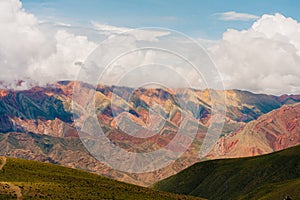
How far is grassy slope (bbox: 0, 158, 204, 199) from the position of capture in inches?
5251

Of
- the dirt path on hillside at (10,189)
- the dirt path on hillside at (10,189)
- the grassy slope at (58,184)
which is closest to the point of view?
the dirt path on hillside at (10,189)

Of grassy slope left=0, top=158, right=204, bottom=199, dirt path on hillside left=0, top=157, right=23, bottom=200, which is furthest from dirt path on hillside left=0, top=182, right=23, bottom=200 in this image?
grassy slope left=0, top=158, right=204, bottom=199

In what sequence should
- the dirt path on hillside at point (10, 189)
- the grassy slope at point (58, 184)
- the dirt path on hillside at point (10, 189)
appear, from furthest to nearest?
the grassy slope at point (58, 184), the dirt path on hillside at point (10, 189), the dirt path on hillside at point (10, 189)

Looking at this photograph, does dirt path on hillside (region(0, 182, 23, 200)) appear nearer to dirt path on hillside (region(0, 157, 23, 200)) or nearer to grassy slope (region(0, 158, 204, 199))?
dirt path on hillside (region(0, 157, 23, 200))

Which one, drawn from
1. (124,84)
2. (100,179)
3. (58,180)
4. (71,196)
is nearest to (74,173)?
(100,179)

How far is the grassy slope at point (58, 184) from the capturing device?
438ft

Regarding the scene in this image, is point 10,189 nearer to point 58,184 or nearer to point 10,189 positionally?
point 10,189

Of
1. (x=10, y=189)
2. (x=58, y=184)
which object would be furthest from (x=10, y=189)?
(x=58, y=184)

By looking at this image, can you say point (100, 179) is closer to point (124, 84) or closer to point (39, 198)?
point (39, 198)

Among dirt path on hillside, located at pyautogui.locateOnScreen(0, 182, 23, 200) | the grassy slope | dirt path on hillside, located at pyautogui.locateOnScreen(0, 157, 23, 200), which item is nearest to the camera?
dirt path on hillside, located at pyautogui.locateOnScreen(0, 182, 23, 200)

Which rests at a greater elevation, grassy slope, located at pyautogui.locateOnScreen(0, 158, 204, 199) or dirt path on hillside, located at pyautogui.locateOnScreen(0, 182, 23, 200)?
dirt path on hillside, located at pyautogui.locateOnScreen(0, 182, 23, 200)

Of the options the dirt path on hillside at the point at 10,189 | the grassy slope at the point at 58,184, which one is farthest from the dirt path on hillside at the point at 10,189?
the grassy slope at the point at 58,184

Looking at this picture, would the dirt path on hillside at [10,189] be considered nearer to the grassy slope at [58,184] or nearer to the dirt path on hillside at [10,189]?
the dirt path on hillside at [10,189]

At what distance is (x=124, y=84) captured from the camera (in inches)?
4476
